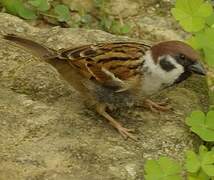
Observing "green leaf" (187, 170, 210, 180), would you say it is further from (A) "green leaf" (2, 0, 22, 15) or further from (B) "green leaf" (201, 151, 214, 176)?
(A) "green leaf" (2, 0, 22, 15)

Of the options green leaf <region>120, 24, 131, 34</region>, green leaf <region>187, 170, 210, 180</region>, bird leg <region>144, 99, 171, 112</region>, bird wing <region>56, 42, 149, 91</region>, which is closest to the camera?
green leaf <region>187, 170, 210, 180</region>

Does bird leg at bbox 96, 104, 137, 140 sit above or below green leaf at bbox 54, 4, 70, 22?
below

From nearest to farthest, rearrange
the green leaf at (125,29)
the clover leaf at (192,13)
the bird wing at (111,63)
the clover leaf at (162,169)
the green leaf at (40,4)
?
1. the clover leaf at (162,169)
2. the bird wing at (111,63)
3. the clover leaf at (192,13)
4. the green leaf at (40,4)
5. the green leaf at (125,29)

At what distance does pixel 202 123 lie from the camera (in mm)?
4164

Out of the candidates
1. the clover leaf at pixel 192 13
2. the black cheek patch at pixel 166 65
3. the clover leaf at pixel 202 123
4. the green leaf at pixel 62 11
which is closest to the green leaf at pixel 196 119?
the clover leaf at pixel 202 123

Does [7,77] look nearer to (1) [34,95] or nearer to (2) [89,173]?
(1) [34,95]

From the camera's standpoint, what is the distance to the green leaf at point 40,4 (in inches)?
223

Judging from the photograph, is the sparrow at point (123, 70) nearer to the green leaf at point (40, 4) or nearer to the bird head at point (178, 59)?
the bird head at point (178, 59)

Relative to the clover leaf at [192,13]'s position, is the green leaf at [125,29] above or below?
below

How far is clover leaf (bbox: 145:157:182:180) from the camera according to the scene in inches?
148

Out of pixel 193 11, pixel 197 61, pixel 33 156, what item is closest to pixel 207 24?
pixel 193 11

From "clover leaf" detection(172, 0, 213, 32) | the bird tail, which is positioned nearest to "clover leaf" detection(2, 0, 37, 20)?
the bird tail

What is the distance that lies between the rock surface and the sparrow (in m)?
0.10

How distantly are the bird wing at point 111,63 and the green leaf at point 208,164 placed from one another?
0.61 m
